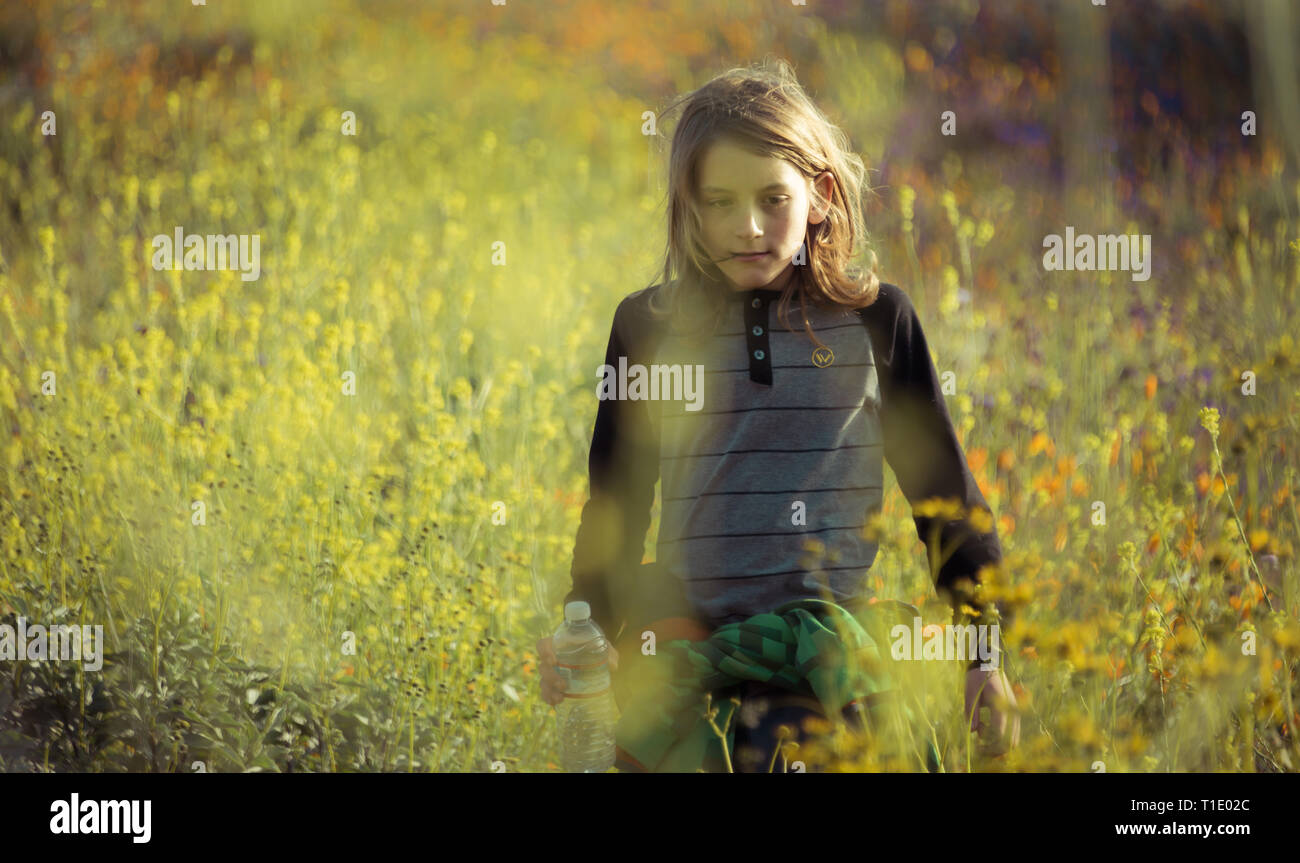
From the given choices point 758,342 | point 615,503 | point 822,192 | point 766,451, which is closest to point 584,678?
point 615,503

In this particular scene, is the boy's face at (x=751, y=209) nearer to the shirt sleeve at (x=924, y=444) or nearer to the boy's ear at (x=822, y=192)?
the boy's ear at (x=822, y=192)

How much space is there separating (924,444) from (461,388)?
125 cm

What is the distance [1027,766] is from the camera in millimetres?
1539

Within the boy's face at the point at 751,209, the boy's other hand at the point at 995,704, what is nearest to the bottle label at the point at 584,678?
the boy's other hand at the point at 995,704

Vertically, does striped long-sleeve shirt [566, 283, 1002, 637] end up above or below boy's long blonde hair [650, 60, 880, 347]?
below

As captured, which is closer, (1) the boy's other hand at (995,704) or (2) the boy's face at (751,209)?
(1) the boy's other hand at (995,704)

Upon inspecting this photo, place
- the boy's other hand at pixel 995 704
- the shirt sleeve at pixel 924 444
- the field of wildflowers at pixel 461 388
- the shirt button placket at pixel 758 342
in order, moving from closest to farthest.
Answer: the boy's other hand at pixel 995 704 → the shirt sleeve at pixel 924 444 → the shirt button placket at pixel 758 342 → the field of wildflowers at pixel 461 388

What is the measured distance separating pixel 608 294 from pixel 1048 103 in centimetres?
279

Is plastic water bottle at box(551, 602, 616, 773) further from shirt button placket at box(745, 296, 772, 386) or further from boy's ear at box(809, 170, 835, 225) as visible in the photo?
boy's ear at box(809, 170, 835, 225)

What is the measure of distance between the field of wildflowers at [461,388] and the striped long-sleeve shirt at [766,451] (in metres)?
0.17

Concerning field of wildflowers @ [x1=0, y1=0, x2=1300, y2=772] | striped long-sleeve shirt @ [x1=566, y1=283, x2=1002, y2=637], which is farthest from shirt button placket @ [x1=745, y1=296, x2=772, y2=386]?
field of wildflowers @ [x1=0, y1=0, x2=1300, y2=772]

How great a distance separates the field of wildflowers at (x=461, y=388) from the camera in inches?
84.6

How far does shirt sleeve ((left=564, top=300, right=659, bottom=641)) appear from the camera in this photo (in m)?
1.85

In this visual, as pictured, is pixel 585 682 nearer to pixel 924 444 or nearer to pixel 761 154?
pixel 924 444
